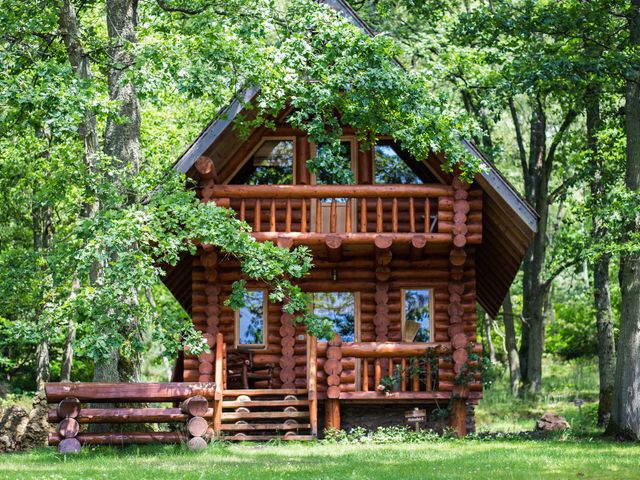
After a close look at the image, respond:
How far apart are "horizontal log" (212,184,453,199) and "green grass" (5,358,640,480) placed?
526 cm

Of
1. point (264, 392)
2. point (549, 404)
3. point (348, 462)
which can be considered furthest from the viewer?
point (549, 404)

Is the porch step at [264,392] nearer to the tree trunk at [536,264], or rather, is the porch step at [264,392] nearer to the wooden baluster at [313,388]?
the wooden baluster at [313,388]

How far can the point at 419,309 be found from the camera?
24281 mm

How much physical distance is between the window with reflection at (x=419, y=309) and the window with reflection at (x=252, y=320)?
325 centimetres

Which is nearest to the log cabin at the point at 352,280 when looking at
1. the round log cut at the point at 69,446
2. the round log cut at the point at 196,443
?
the round log cut at the point at 196,443

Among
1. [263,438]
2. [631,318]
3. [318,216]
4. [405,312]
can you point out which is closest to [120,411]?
[263,438]

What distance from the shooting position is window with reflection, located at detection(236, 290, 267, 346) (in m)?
24.1

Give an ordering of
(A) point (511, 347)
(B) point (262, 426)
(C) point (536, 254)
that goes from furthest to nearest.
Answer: (A) point (511, 347) < (C) point (536, 254) < (B) point (262, 426)

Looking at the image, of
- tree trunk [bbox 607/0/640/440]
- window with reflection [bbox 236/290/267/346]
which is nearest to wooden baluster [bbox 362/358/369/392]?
window with reflection [bbox 236/290/267/346]

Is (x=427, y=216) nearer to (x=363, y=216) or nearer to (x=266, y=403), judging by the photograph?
(x=363, y=216)

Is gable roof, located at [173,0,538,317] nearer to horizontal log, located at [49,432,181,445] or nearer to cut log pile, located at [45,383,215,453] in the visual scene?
cut log pile, located at [45,383,215,453]

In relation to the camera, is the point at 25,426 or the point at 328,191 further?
the point at 328,191

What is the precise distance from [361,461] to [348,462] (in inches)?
9.1

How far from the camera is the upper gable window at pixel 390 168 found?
79.5 ft
